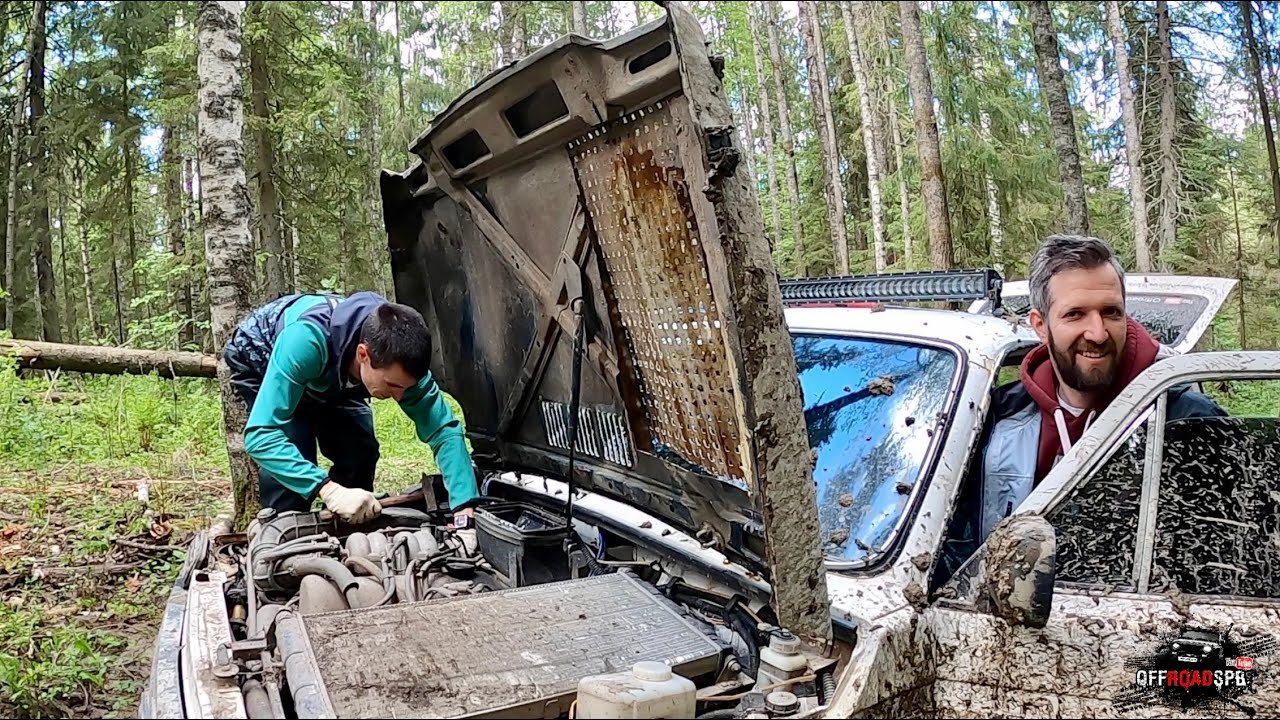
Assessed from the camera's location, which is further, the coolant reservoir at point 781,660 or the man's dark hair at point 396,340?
the man's dark hair at point 396,340

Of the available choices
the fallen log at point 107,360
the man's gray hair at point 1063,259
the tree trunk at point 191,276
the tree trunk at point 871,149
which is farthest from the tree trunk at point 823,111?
the man's gray hair at point 1063,259

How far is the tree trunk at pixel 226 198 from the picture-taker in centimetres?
530

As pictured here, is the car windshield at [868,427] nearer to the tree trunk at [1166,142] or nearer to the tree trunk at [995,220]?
the tree trunk at [995,220]

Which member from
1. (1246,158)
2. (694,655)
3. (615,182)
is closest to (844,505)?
(694,655)

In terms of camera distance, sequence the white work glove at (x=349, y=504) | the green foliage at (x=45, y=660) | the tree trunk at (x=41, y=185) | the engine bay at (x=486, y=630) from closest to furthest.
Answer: the engine bay at (x=486, y=630)
the green foliage at (x=45, y=660)
the white work glove at (x=349, y=504)
the tree trunk at (x=41, y=185)

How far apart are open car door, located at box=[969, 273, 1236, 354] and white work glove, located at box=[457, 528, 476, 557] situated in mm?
2299

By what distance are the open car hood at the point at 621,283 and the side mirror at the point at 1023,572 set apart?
420 mm

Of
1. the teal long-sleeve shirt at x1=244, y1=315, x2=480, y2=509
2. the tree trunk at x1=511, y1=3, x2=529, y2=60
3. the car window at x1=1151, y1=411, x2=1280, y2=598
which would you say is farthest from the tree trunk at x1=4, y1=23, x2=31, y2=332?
the car window at x1=1151, y1=411, x2=1280, y2=598

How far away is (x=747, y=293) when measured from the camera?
71.2 inches

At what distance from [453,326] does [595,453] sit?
1155 mm

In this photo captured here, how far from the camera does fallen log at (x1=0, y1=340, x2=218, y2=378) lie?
29.9ft

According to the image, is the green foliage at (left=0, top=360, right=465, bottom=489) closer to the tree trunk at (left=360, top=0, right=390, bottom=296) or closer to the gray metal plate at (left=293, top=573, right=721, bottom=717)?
the gray metal plate at (left=293, top=573, right=721, bottom=717)

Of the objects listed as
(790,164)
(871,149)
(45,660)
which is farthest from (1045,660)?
(790,164)

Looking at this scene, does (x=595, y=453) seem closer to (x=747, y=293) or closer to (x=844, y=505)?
(x=844, y=505)
